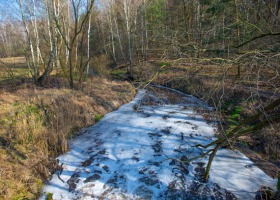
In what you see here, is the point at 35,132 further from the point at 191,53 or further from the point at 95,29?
the point at 95,29

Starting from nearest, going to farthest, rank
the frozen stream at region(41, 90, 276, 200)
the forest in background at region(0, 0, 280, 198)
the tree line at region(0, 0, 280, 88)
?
the forest in background at region(0, 0, 280, 198) < the frozen stream at region(41, 90, 276, 200) < the tree line at region(0, 0, 280, 88)

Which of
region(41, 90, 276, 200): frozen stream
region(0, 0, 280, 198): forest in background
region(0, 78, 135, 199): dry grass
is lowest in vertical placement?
region(41, 90, 276, 200): frozen stream

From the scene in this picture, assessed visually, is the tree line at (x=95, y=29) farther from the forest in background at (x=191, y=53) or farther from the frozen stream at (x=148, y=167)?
the frozen stream at (x=148, y=167)

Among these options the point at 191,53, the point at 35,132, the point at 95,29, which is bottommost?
Answer: the point at 35,132

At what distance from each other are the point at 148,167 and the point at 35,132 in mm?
2963

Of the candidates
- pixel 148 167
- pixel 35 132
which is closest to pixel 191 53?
pixel 148 167

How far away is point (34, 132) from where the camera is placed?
4641 millimetres

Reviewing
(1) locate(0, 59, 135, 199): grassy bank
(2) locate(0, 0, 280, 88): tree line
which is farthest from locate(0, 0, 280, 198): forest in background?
(1) locate(0, 59, 135, 199): grassy bank

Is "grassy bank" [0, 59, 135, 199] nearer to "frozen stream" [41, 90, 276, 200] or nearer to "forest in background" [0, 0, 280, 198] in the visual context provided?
"frozen stream" [41, 90, 276, 200]

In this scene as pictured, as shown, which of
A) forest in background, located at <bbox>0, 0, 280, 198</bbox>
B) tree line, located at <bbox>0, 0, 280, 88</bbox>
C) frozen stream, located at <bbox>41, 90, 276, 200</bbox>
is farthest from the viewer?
tree line, located at <bbox>0, 0, 280, 88</bbox>

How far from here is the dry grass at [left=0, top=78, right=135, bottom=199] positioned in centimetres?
348

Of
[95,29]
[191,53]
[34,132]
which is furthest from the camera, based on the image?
[95,29]

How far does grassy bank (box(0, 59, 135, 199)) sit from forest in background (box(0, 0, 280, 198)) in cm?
145

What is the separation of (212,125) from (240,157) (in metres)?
1.76
